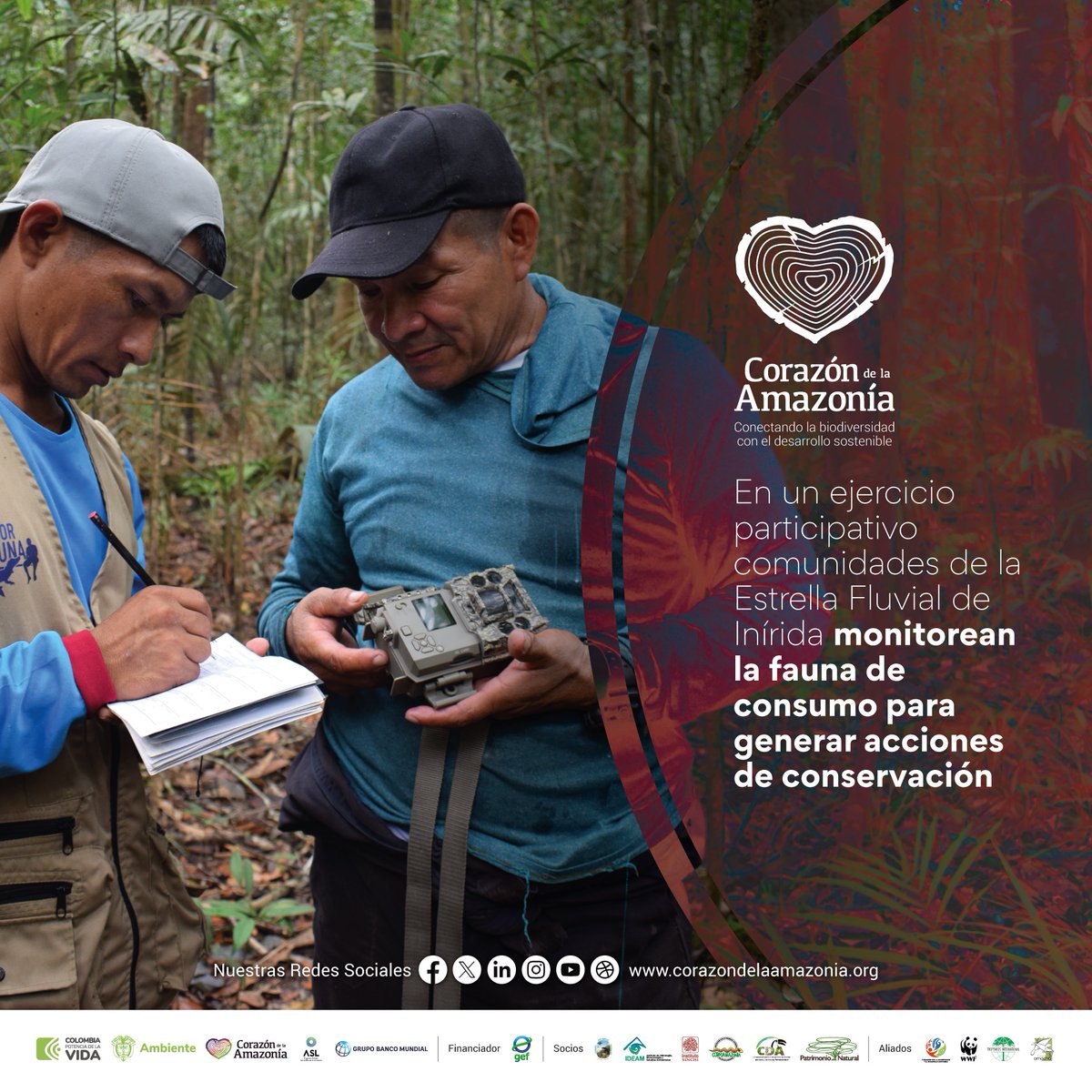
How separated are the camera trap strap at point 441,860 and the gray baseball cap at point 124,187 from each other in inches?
29.8

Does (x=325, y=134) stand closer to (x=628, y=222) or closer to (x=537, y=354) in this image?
(x=628, y=222)

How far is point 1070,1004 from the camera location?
55.9 inches

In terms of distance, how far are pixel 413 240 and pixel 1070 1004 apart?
54.0 inches

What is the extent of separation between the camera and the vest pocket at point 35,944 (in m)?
1.32

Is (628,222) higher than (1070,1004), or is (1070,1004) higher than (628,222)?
(628,222)
